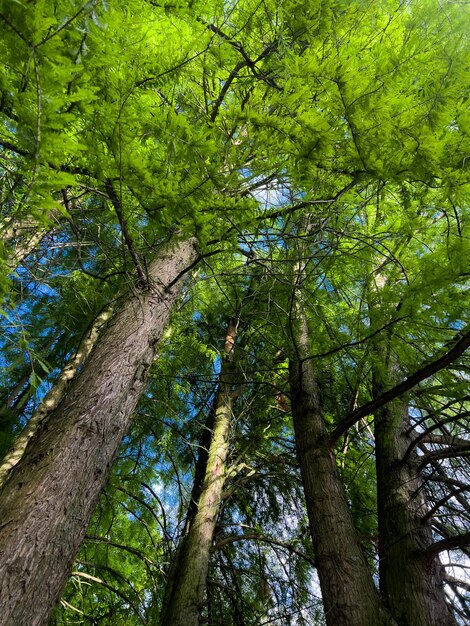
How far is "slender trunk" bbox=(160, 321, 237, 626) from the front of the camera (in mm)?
3137

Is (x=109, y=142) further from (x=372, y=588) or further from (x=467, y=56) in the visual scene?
(x=372, y=588)

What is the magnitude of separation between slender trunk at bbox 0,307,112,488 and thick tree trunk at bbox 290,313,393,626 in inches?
81.8

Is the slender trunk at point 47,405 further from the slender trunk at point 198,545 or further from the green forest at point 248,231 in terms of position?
the slender trunk at point 198,545

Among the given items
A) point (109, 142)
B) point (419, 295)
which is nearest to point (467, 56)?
point (419, 295)

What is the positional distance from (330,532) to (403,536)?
1.72ft

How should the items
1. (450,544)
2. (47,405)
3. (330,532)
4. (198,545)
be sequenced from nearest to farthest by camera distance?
(450,544)
(330,532)
(198,545)
(47,405)

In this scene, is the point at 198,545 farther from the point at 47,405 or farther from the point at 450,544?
the point at 450,544

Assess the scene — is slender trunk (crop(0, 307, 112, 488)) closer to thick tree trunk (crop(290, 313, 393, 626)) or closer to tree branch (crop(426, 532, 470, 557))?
thick tree trunk (crop(290, 313, 393, 626))

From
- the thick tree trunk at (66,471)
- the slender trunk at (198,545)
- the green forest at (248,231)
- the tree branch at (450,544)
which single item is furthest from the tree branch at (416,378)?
the thick tree trunk at (66,471)

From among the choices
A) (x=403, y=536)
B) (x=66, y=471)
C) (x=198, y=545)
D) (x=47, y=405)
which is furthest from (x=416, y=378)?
(x=47, y=405)

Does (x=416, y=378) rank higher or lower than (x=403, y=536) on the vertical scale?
higher

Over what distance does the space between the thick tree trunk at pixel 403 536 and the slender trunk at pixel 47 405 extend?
2762 mm

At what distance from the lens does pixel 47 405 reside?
390 centimetres

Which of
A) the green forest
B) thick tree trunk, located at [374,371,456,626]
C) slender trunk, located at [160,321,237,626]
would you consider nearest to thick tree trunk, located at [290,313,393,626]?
the green forest
